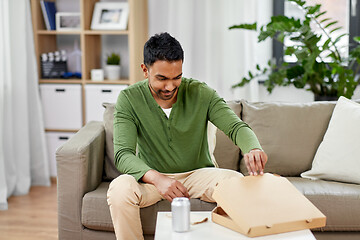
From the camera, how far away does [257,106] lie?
289 cm

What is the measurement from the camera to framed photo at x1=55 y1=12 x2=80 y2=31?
4.04m

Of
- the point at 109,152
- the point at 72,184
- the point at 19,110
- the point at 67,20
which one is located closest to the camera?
the point at 72,184

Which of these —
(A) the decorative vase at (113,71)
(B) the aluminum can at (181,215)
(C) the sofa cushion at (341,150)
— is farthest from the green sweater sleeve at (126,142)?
(A) the decorative vase at (113,71)

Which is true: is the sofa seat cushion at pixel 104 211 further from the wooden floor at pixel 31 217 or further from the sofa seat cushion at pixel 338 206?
the wooden floor at pixel 31 217

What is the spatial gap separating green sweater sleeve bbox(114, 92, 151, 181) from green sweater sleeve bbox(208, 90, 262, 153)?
0.35 metres

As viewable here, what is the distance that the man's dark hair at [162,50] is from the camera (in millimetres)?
2166

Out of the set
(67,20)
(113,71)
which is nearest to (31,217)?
(113,71)

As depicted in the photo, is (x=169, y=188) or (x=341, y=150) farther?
(x=341, y=150)

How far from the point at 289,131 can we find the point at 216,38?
4.95 ft

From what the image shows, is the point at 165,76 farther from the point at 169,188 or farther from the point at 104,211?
the point at 104,211

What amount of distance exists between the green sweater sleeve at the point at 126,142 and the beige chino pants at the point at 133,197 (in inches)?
2.0

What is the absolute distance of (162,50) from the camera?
2.17 meters

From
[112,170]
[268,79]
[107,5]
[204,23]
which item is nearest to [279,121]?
[112,170]

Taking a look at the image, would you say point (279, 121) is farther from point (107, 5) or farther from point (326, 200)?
point (107, 5)
